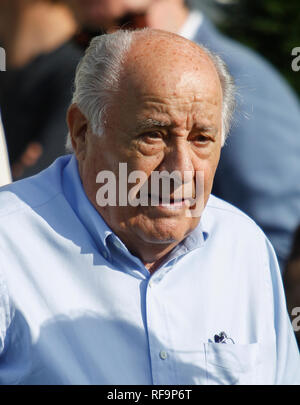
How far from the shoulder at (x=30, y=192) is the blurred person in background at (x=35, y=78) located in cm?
141

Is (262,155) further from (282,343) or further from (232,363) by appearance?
(232,363)

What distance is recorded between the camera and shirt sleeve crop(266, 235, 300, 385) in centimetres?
305

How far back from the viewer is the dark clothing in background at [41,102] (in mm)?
4676

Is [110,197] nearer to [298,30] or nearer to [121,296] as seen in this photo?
[121,296]

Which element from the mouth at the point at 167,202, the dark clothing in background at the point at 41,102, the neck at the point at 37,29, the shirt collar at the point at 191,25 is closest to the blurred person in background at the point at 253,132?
the shirt collar at the point at 191,25

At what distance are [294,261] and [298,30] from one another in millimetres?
3695

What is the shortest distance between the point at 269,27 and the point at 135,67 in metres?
5.09

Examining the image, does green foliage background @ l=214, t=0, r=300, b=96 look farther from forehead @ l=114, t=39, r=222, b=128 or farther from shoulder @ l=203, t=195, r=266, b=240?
forehead @ l=114, t=39, r=222, b=128

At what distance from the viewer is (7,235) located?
108 inches

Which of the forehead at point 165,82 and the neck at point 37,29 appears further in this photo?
the neck at point 37,29

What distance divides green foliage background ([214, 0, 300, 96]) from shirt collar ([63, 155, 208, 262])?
4.67 meters

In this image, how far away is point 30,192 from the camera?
2.91m

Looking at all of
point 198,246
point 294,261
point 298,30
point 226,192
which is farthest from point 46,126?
point 298,30

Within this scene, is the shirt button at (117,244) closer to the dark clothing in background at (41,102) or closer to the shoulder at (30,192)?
the shoulder at (30,192)
